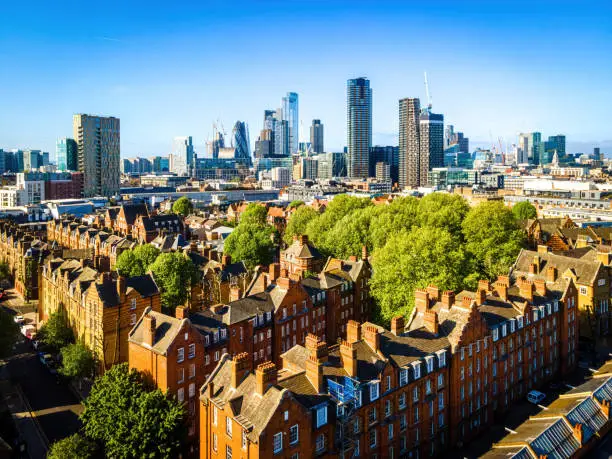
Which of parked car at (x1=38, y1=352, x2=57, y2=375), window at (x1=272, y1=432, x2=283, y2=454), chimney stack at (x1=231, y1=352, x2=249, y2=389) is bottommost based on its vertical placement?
parked car at (x1=38, y1=352, x2=57, y2=375)

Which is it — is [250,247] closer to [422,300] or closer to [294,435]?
[422,300]

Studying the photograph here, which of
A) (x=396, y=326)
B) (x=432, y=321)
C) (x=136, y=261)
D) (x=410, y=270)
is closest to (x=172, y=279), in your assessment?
(x=136, y=261)

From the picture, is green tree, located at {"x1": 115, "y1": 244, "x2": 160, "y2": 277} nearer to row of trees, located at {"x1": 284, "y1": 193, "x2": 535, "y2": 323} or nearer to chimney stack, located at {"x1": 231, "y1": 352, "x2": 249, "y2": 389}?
row of trees, located at {"x1": 284, "y1": 193, "x2": 535, "y2": 323}

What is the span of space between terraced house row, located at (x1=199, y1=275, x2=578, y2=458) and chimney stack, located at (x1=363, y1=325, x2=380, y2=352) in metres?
0.09

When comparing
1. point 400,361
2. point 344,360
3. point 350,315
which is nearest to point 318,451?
point 344,360

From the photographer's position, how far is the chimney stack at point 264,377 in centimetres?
3250

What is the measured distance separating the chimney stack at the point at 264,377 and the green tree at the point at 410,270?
90.3 ft

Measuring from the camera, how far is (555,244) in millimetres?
89875

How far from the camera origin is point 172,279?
2598 inches

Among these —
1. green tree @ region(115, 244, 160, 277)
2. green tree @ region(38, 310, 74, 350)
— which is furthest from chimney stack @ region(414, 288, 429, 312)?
green tree @ region(115, 244, 160, 277)

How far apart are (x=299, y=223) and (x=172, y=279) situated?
5242 cm

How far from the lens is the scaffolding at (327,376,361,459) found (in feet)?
112

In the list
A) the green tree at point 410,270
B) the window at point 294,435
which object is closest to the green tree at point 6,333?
the window at point 294,435

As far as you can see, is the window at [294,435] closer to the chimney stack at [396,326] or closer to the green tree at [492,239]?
the chimney stack at [396,326]
